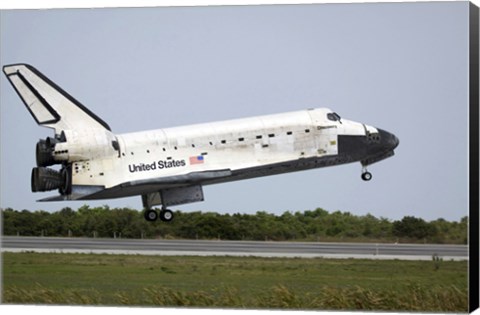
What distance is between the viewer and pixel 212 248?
69.1 ft

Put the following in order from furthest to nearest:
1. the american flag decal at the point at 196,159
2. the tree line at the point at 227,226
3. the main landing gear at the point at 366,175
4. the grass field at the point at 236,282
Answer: the american flag decal at the point at 196,159 < the main landing gear at the point at 366,175 < the tree line at the point at 227,226 < the grass field at the point at 236,282

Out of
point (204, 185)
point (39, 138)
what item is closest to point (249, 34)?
point (204, 185)

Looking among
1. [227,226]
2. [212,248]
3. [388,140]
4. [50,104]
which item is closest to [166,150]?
[227,226]

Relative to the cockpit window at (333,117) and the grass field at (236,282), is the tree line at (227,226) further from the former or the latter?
the cockpit window at (333,117)

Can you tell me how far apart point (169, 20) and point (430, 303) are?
6.85 metres

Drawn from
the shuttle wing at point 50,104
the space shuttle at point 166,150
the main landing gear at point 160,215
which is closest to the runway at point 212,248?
the main landing gear at point 160,215

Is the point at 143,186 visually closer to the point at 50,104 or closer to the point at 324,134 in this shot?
the point at 50,104

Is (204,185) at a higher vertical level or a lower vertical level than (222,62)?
lower

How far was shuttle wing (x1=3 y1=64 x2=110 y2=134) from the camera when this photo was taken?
19656 millimetres

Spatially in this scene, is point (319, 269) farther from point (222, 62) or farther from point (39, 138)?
point (39, 138)

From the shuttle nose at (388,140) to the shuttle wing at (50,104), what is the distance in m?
4.91

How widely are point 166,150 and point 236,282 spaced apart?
8.82ft

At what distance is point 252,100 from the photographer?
19766mm

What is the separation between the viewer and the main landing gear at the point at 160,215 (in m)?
20.0
